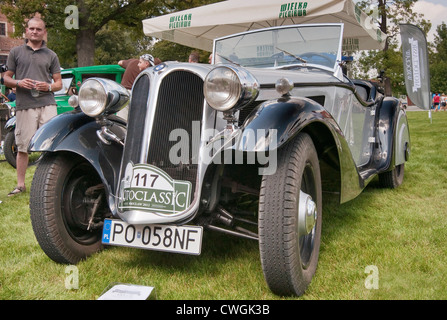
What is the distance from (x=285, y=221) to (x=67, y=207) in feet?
4.48

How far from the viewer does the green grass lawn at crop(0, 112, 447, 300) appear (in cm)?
207

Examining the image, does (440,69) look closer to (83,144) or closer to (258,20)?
(258,20)

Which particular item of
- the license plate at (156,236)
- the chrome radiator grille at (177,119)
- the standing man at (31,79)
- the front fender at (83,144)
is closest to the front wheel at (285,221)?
the license plate at (156,236)

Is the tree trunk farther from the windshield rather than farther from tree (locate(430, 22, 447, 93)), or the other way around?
tree (locate(430, 22, 447, 93))

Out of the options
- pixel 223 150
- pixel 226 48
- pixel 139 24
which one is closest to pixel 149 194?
pixel 223 150

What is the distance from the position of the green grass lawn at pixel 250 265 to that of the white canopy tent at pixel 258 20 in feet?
8.08

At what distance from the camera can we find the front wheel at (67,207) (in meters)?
2.31

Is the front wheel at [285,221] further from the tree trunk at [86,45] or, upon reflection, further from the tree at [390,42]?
the tree at [390,42]

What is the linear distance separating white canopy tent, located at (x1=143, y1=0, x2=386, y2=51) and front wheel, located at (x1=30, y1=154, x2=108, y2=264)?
3.33 metres

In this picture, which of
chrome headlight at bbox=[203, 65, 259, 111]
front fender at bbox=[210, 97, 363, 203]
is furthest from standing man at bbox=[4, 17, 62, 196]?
front fender at bbox=[210, 97, 363, 203]

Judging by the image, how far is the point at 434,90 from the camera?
5028cm

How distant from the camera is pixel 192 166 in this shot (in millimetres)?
2186

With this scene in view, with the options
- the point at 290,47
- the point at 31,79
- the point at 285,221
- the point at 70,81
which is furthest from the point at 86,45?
the point at 285,221
